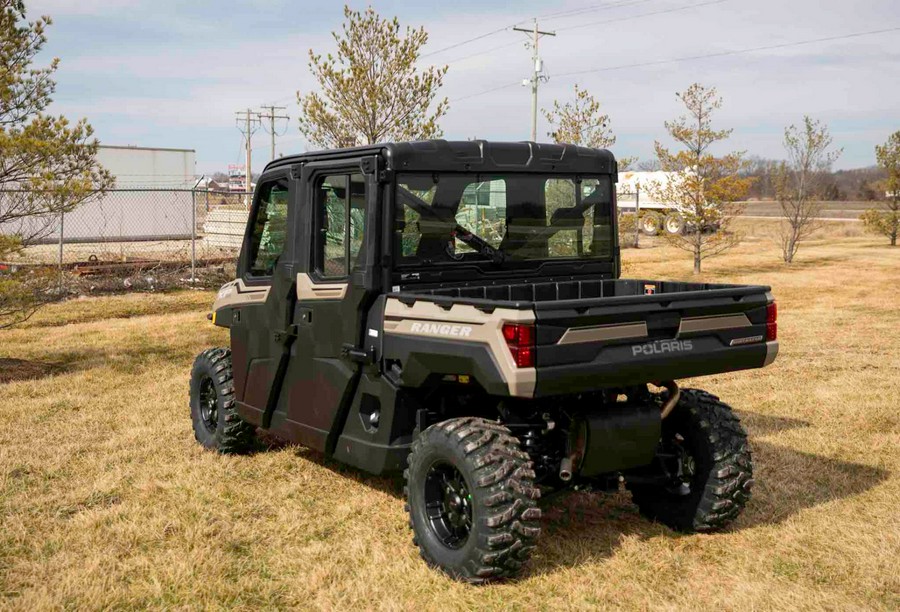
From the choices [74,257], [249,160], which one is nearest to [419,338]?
[74,257]

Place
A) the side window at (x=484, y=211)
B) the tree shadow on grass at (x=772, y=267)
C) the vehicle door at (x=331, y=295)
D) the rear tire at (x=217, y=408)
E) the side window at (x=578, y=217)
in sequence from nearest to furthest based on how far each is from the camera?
the vehicle door at (x=331, y=295)
the side window at (x=484, y=211)
the side window at (x=578, y=217)
the rear tire at (x=217, y=408)
the tree shadow on grass at (x=772, y=267)

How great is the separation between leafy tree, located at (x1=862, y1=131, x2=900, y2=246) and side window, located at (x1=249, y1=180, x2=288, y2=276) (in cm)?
3195

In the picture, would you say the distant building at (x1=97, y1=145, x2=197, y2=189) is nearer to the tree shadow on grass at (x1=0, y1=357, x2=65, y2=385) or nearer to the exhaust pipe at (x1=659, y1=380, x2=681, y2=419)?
the tree shadow on grass at (x1=0, y1=357, x2=65, y2=385)

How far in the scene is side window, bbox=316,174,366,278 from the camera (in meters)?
5.74

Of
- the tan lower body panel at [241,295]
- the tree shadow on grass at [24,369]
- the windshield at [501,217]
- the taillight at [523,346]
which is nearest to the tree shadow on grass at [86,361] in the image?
the tree shadow on grass at [24,369]

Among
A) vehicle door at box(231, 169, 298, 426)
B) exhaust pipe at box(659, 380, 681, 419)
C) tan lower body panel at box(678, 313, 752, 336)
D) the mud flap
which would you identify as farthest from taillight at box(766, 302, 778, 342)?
vehicle door at box(231, 169, 298, 426)

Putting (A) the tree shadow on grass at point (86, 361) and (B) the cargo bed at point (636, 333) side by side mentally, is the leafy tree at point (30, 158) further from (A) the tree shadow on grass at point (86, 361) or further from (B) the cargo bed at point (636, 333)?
(B) the cargo bed at point (636, 333)

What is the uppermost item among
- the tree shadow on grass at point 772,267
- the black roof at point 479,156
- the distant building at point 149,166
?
the distant building at point 149,166

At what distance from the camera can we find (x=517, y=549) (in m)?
4.71

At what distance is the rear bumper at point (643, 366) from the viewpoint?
15.2 feet

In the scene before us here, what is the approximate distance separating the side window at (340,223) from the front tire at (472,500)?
127 cm

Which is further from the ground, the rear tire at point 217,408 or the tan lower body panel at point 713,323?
the tan lower body panel at point 713,323

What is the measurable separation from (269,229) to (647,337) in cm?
295

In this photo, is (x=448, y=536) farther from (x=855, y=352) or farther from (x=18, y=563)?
(x=855, y=352)
